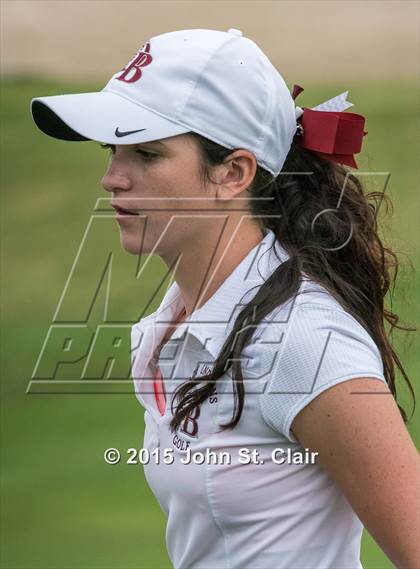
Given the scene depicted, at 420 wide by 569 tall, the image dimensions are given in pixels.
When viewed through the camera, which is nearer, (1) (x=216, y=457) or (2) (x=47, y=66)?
(1) (x=216, y=457)

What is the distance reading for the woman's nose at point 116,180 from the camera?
3.92ft

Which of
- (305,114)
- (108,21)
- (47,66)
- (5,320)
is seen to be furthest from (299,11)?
(305,114)

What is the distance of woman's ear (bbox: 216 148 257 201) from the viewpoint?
1.20 m

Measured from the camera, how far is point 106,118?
1201 millimetres

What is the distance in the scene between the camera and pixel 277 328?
42.6 inches

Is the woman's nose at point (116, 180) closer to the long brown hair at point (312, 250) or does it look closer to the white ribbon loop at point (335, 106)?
the long brown hair at point (312, 250)

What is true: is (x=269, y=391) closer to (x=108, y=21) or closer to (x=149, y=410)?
(x=149, y=410)

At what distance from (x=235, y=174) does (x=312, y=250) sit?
0.40ft

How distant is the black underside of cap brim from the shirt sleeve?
0.37 m

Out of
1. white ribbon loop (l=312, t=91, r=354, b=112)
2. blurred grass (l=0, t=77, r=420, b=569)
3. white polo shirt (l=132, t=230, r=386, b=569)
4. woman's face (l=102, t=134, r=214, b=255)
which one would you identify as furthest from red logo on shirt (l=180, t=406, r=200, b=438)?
blurred grass (l=0, t=77, r=420, b=569)


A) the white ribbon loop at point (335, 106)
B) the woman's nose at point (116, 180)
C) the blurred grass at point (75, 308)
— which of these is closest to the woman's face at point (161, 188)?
the woman's nose at point (116, 180)

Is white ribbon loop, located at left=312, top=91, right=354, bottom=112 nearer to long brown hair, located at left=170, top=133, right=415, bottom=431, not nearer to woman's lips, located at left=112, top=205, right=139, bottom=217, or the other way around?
long brown hair, located at left=170, top=133, right=415, bottom=431

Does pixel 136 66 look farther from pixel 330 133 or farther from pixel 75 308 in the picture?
pixel 75 308

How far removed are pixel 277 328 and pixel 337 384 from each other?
91mm
